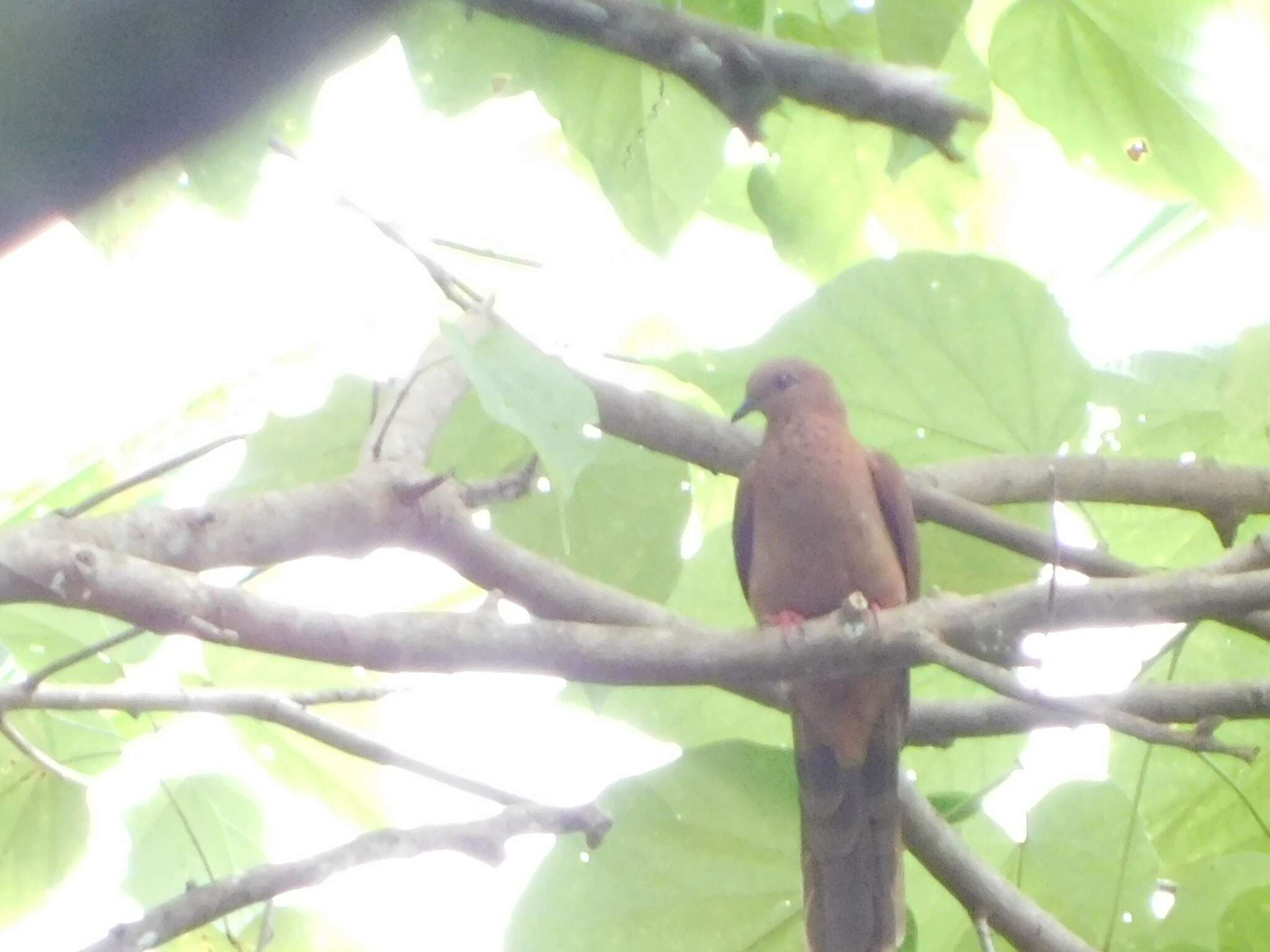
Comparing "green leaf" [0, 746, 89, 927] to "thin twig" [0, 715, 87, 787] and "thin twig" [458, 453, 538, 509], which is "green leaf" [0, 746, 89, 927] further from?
"thin twig" [458, 453, 538, 509]

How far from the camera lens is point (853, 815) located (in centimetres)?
279

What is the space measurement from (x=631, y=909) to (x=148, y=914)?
3.12ft

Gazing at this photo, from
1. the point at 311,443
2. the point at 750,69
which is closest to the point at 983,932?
the point at 750,69

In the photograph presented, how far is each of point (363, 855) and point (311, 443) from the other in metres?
1.02

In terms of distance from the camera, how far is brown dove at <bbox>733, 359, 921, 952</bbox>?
2.67 meters

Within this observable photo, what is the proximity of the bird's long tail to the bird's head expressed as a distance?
72 centimetres

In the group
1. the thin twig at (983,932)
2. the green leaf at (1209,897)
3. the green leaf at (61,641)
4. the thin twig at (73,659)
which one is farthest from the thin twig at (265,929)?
the green leaf at (1209,897)

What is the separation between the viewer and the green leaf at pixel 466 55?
2268 mm

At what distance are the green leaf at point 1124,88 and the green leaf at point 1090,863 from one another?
125 cm

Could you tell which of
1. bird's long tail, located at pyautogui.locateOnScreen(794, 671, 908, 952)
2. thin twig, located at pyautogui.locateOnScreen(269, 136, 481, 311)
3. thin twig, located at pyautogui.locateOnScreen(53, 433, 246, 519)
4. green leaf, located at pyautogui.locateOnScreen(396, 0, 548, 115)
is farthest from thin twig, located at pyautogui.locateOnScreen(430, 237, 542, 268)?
bird's long tail, located at pyautogui.locateOnScreen(794, 671, 908, 952)

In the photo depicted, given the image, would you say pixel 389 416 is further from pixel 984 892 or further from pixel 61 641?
pixel 984 892

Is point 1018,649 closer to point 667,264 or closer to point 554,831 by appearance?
point 554,831

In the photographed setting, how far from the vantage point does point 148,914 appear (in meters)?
1.74

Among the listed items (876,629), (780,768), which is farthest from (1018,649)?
(780,768)
